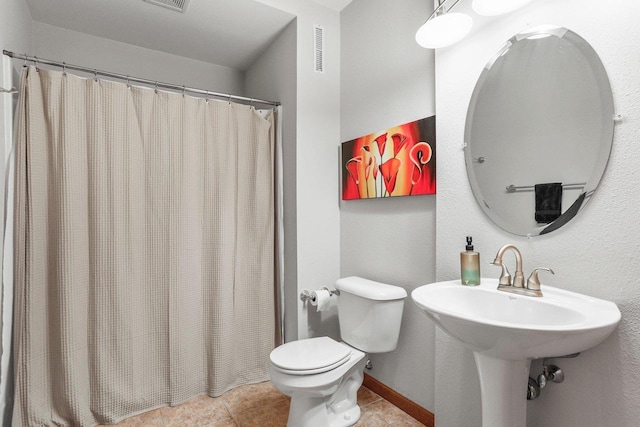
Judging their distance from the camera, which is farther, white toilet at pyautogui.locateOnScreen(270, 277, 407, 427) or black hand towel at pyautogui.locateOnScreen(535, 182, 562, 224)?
white toilet at pyautogui.locateOnScreen(270, 277, 407, 427)

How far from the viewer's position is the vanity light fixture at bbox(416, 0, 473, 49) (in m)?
1.28

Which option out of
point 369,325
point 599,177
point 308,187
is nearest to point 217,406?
point 369,325

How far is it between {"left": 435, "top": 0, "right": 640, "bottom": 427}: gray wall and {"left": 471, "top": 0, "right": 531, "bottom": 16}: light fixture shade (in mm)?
83

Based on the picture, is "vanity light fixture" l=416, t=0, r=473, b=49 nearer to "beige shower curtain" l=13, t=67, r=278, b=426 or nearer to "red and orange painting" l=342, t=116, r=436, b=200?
"red and orange painting" l=342, t=116, r=436, b=200

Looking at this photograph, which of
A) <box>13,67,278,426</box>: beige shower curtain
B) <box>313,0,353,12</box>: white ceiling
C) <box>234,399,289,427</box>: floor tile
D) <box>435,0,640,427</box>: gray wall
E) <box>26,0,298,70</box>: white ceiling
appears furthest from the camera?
<box>313,0,353,12</box>: white ceiling

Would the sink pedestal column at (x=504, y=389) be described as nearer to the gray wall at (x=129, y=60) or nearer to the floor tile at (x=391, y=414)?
the floor tile at (x=391, y=414)

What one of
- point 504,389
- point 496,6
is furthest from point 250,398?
point 496,6

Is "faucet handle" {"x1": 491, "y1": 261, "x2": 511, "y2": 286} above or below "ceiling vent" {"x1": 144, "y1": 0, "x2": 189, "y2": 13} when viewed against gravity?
below

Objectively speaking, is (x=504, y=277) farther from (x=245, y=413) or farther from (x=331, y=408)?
(x=245, y=413)

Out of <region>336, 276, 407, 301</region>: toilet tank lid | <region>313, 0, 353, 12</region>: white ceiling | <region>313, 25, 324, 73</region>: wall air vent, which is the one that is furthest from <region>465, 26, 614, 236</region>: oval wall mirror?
<region>313, 0, 353, 12</region>: white ceiling

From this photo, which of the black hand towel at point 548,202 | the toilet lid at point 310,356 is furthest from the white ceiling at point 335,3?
the toilet lid at point 310,356

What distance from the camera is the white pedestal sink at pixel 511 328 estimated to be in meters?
0.83

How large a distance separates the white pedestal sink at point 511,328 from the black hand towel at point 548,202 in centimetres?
25

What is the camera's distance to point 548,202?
1.13 m
